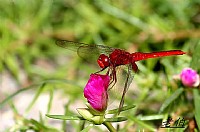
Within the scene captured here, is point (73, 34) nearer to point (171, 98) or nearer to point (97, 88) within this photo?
point (171, 98)

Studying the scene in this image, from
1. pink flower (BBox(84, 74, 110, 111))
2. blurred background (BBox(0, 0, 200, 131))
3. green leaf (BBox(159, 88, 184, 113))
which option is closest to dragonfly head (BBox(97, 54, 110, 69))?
pink flower (BBox(84, 74, 110, 111))

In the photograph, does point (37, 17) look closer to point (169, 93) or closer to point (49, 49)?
point (49, 49)

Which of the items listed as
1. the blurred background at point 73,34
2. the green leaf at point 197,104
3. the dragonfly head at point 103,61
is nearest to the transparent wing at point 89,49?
the dragonfly head at point 103,61

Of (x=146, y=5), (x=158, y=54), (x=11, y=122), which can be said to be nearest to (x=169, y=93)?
(x=158, y=54)

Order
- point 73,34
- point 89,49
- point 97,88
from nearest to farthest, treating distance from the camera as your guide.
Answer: point 97,88 < point 89,49 < point 73,34

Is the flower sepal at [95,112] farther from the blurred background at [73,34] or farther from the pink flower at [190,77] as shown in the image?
the blurred background at [73,34]

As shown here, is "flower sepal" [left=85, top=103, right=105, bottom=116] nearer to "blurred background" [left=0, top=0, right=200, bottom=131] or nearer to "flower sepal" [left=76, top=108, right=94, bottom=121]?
"flower sepal" [left=76, top=108, right=94, bottom=121]

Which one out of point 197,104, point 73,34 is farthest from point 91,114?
point 73,34

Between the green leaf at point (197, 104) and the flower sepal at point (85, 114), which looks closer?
the flower sepal at point (85, 114)

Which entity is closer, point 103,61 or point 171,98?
point 103,61
